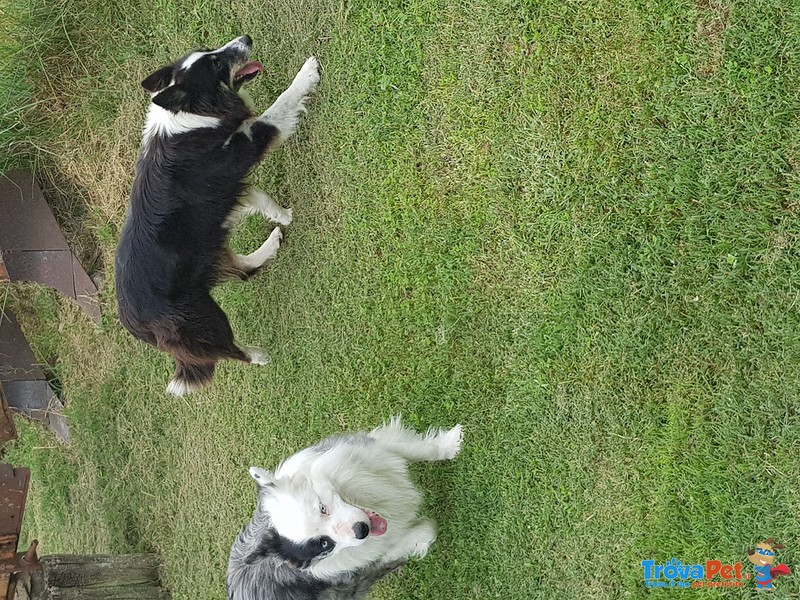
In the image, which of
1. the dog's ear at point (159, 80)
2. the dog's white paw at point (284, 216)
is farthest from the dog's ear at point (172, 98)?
the dog's white paw at point (284, 216)

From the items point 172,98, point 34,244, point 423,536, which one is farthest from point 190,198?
point 34,244

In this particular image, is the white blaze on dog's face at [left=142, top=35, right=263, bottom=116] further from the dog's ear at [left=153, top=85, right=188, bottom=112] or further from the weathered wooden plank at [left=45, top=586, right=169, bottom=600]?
the weathered wooden plank at [left=45, top=586, right=169, bottom=600]

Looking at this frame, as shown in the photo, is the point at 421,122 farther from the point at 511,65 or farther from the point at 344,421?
the point at 344,421

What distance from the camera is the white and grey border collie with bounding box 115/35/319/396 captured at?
376 cm

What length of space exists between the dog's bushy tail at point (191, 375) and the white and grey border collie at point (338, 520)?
103 cm

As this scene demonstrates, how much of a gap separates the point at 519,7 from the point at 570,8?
0.91 ft

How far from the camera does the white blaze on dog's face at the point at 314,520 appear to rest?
9.48ft

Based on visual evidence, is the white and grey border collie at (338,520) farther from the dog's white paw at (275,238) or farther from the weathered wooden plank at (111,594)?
the weathered wooden plank at (111,594)

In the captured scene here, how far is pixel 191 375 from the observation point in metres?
4.23

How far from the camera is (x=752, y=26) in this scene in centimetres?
279

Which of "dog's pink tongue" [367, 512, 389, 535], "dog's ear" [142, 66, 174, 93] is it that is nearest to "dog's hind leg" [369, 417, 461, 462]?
"dog's pink tongue" [367, 512, 389, 535]

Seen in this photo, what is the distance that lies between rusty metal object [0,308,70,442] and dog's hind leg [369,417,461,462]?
4107 millimetres

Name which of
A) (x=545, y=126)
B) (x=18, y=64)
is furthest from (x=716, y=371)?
(x=18, y=64)

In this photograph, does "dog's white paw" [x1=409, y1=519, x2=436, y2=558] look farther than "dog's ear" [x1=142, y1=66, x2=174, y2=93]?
No
